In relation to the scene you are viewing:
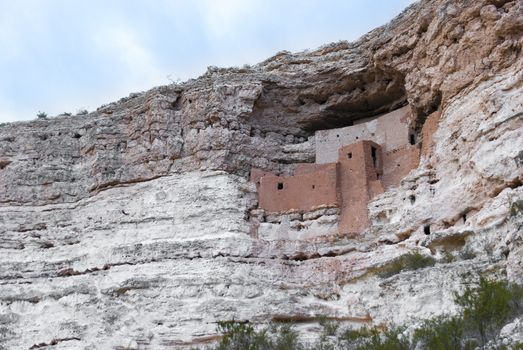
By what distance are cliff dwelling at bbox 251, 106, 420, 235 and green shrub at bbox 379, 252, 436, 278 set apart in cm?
211

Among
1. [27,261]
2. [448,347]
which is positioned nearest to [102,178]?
[27,261]

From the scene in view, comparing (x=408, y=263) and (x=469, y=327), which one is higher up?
(x=408, y=263)

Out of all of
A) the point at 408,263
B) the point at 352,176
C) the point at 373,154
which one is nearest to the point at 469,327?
the point at 408,263

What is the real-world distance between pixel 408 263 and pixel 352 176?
4.16 meters

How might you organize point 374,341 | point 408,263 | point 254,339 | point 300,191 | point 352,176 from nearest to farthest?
point 374,341, point 254,339, point 408,263, point 352,176, point 300,191

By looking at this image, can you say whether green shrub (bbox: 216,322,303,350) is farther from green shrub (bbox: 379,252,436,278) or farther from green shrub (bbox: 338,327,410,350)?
green shrub (bbox: 379,252,436,278)

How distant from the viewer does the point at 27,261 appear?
22.1 meters

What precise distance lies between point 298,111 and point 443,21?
555cm

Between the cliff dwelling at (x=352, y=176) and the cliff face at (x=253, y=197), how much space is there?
0.32 metres

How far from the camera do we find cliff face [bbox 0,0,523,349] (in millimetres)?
16353

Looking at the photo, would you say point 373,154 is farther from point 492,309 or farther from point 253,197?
point 492,309

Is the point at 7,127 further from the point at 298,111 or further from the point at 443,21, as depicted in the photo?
the point at 443,21

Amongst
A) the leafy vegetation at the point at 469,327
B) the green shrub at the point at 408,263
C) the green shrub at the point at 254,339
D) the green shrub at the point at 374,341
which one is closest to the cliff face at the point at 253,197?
the green shrub at the point at 408,263

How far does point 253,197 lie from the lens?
21094 millimetres
